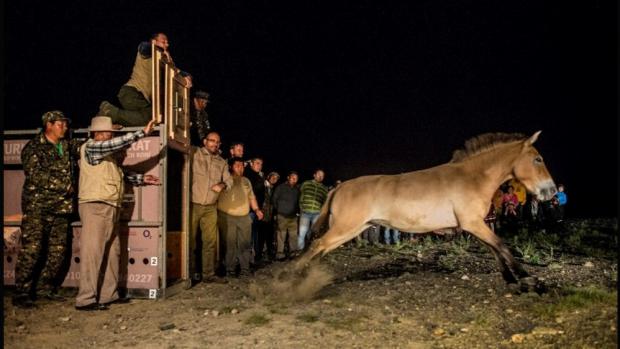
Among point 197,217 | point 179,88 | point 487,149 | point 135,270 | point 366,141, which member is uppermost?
point 366,141

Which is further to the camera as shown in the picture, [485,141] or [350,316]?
[485,141]

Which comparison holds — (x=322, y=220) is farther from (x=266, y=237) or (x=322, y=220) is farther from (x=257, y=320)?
(x=266, y=237)

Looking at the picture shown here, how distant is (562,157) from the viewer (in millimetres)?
70250

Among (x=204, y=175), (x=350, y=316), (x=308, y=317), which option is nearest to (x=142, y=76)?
(x=204, y=175)

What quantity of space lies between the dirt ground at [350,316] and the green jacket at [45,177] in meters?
1.41

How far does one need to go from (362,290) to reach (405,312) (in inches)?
63.0

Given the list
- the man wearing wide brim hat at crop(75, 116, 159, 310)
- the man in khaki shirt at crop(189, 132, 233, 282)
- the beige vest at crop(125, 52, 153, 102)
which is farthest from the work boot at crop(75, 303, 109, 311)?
the beige vest at crop(125, 52, 153, 102)

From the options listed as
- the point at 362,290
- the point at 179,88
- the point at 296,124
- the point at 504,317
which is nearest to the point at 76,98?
the point at 296,124

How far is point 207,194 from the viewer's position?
30.0 feet

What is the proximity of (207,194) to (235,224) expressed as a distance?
1.11 meters

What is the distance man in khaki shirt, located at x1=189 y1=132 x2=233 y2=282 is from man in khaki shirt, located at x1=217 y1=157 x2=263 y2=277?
404 millimetres

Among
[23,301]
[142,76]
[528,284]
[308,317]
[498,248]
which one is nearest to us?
[308,317]

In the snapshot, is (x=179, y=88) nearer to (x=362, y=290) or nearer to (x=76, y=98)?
(x=362, y=290)

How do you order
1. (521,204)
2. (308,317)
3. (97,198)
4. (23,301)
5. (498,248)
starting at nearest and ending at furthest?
1. (308,317)
2. (97,198)
3. (23,301)
4. (498,248)
5. (521,204)
